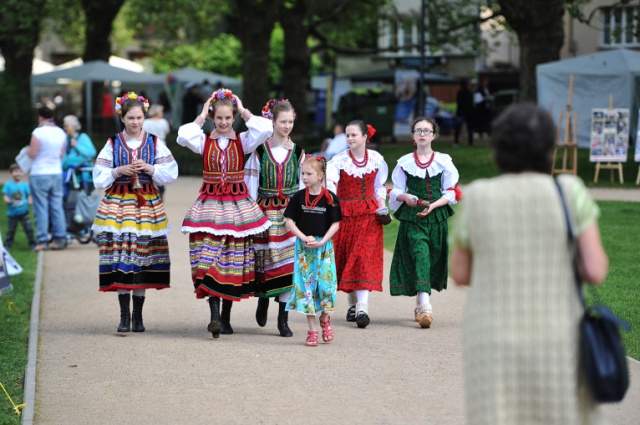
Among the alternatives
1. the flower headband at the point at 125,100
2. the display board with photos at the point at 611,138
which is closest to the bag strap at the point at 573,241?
the flower headband at the point at 125,100

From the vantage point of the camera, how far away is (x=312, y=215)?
870 cm

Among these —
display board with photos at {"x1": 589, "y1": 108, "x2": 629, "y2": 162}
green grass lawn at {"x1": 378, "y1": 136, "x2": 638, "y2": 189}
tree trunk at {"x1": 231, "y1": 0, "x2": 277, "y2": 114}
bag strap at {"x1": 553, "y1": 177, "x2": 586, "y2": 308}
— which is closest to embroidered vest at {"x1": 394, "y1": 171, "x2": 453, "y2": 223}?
bag strap at {"x1": 553, "y1": 177, "x2": 586, "y2": 308}

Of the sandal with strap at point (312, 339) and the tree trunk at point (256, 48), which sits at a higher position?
the tree trunk at point (256, 48)

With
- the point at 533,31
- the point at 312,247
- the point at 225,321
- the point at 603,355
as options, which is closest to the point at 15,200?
the point at 225,321

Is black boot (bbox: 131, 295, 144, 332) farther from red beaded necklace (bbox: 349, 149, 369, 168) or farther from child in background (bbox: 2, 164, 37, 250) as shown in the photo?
child in background (bbox: 2, 164, 37, 250)

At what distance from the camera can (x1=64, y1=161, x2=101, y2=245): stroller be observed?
1567 centimetres

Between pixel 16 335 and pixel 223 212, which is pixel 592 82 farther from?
pixel 16 335

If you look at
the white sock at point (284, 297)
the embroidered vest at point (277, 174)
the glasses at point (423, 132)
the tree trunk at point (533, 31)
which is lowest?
the white sock at point (284, 297)

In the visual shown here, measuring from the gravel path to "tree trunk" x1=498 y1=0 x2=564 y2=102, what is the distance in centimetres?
1536

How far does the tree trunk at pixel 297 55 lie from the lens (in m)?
35.3

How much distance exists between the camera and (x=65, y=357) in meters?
8.48

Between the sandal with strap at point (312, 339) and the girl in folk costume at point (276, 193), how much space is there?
53 centimetres

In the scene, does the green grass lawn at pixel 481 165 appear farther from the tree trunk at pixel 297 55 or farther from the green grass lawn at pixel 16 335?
the green grass lawn at pixel 16 335

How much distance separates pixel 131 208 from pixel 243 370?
2028 millimetres
